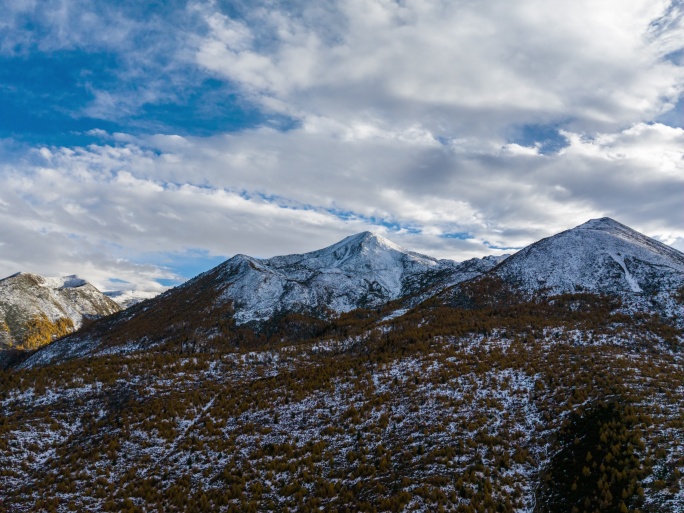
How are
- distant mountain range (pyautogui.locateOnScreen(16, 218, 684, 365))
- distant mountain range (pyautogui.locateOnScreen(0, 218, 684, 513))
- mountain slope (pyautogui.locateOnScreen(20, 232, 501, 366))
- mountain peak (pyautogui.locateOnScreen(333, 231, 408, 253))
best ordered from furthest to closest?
mountain peak (pyautogui.locateOnScreen(333, 231, 408, 253)), mountain slope (pyautogui.locateOnScreen(20, 232, 501, 366)), distant mountain range (pyautogui.locateOnScreen(16, 218, 684, 365)), distant mountain range (pyautogui.locateOnScreen(0, 218, 684, 513))

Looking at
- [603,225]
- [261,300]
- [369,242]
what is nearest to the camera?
[603,225]

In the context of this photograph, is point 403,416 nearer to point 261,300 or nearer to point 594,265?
point 594,265

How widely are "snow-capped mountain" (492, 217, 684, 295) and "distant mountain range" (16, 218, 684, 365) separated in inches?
5.2

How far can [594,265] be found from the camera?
5691 centimetres

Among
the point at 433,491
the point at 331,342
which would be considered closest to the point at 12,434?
the point at 433,491

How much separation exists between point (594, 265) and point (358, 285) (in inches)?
2320

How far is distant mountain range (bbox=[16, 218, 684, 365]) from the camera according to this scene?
53666 mm

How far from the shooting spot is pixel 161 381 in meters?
34.2

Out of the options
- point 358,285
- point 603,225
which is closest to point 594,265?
point 603,225

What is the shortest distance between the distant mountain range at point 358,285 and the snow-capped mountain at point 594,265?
5.2 inches

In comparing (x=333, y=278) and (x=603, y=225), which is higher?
(x=603, y=225)

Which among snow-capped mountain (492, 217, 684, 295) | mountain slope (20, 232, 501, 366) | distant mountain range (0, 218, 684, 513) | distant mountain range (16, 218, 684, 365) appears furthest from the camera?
mountain slope (20, 232, 501, 366)

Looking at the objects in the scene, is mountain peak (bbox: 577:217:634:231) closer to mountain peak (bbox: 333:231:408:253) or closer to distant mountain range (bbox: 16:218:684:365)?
distant mountain range (bbox: 16:218:684:365)

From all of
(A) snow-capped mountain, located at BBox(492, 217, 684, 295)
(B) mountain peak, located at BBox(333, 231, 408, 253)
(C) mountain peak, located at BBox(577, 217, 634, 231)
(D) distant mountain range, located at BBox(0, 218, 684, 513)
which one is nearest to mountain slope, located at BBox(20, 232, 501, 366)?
(B) mountain peak, located at BBox(333, 231, 408, 253)
